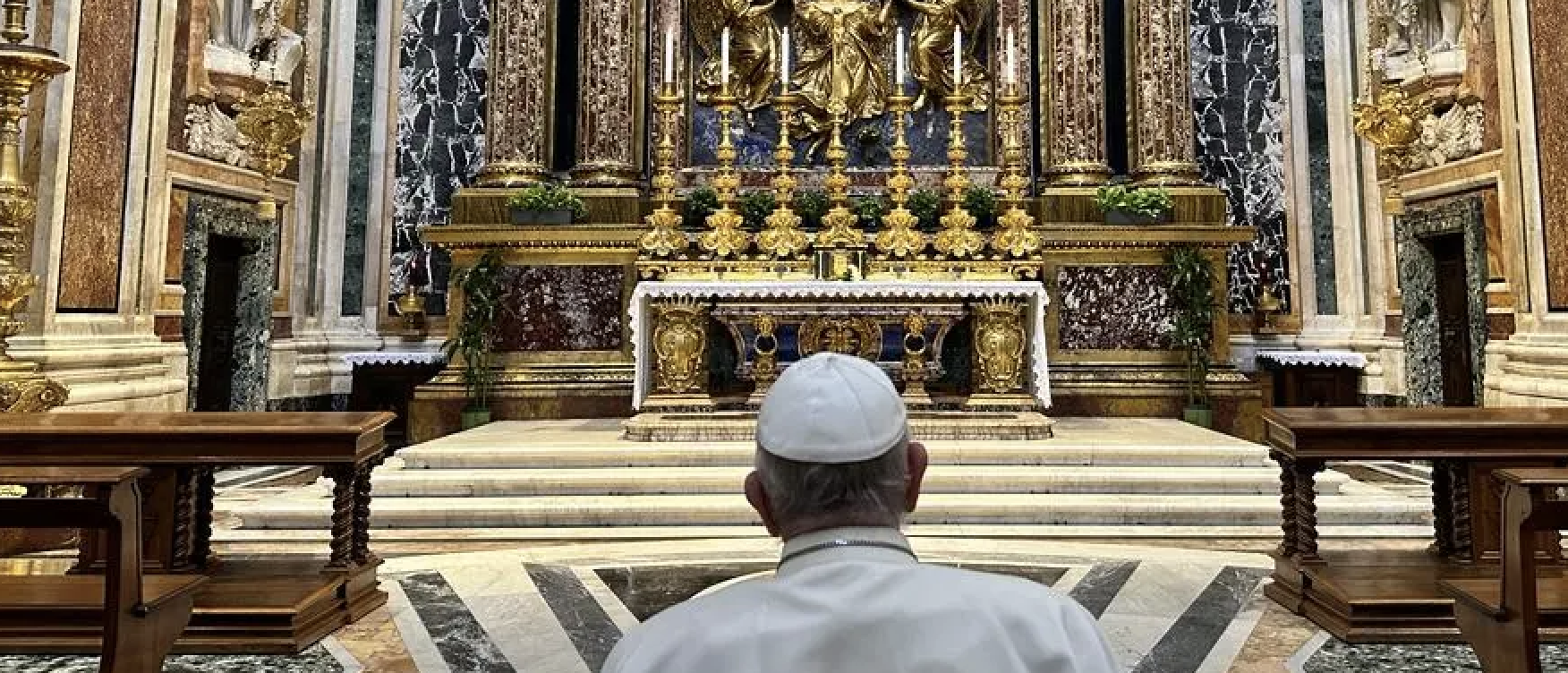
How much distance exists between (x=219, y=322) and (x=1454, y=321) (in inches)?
414

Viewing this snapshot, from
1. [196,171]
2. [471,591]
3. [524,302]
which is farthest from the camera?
[524,302]

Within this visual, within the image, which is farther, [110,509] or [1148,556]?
[1148,556]

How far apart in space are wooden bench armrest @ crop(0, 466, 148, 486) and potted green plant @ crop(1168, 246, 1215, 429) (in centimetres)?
791

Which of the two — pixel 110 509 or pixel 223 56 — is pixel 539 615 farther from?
pixel 223 56

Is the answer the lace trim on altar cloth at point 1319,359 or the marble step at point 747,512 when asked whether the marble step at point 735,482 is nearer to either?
the marble step at point 747,512

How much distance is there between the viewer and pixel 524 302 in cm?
923

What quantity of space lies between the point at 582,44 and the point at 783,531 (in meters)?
9.69

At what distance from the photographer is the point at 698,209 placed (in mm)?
9516

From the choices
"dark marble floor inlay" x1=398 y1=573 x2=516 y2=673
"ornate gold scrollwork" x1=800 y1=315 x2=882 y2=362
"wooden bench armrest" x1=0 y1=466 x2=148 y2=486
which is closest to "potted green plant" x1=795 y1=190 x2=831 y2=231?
"ornate gold scrollwork" x1=800 y1=315 x2=882 y2=362

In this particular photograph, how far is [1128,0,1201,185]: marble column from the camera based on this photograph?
9953mm

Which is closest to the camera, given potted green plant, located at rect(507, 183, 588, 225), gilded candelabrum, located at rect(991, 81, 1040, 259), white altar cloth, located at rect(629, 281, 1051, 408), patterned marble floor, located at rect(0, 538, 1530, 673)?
patterned marble floor, located at rect(0, 538, 1530, 673)

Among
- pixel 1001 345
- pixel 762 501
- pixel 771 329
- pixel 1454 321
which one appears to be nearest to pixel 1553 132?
pixel 1454 321

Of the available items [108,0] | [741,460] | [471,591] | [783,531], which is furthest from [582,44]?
[783,531]

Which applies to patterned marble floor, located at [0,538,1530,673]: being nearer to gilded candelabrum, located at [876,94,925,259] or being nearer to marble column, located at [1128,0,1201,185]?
gilded candelabrum, located at [876,94,925,259]
